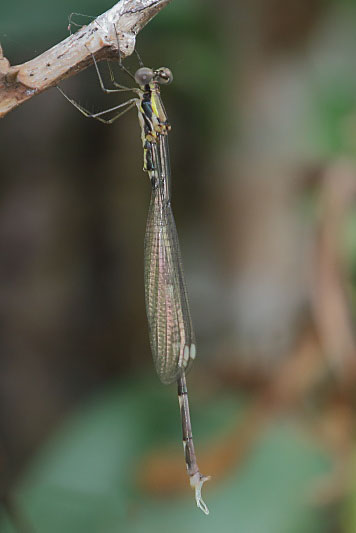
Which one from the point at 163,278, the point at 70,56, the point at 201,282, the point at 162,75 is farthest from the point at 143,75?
the point at 201,282

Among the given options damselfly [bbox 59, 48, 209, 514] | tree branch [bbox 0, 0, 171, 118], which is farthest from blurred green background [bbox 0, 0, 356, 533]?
tree branch [bbox 0, 0, 171, 118]

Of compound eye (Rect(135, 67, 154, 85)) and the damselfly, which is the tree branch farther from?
the damselfly

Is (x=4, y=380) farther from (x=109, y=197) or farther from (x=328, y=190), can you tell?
(x=328, y=190)

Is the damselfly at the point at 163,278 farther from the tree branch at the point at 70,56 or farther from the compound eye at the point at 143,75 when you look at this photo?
the tree branch at the point at 70,56

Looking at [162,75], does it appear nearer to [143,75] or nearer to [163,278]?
[143,75]

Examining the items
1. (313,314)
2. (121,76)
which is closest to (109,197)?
(121,76)

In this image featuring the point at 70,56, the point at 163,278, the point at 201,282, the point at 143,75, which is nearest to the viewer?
the point at 70,56
